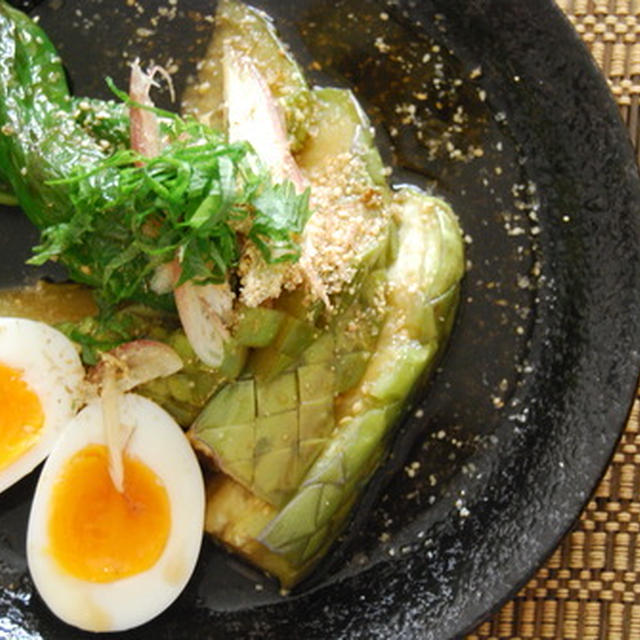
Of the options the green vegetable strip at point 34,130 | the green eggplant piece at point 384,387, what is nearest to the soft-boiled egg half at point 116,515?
the green eggplant piece at point 384,387

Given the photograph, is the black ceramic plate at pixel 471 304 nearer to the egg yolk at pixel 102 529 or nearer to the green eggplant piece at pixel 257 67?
the green eggplant piece at pixel 257 67

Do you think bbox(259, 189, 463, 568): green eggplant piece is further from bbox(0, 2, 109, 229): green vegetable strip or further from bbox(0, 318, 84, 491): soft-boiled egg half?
bbox(0, 2, 109, 229): green vegetable strip

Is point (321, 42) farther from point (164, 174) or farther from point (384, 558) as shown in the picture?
point (384, 558)

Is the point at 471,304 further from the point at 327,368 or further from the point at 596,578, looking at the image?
the point at 596,578

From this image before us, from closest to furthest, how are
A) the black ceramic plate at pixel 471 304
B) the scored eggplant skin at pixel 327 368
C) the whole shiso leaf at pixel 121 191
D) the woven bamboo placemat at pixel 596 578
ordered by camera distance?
the whole shiso leaf at pixel 121 191 < the scored eggplant skin at pixel 327 368 < the black ceramic plate at pixel 471 304 < the woven bamboo placemat at pixel 596 578

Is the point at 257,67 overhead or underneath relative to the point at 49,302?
overhead

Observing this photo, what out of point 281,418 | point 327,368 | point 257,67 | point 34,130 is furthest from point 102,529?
point 257,67

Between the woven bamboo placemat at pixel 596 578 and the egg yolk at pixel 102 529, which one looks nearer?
the egg yolk at pixel 102 529
